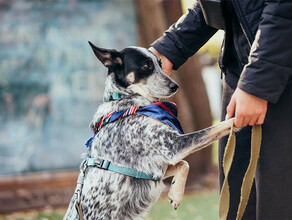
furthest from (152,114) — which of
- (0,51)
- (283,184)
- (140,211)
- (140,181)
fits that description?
(0,51)

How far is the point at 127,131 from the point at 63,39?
4.99 m

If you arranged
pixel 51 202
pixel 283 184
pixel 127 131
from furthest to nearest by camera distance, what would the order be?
pixel 51 202, pixel 127 131, pixel 283 184

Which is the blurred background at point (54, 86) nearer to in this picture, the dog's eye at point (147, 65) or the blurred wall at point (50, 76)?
the blurred wall at point (50, 76)

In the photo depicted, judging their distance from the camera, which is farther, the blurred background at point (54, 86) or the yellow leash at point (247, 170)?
the blurred background at point (54, 86)

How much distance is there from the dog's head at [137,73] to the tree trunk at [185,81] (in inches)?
171

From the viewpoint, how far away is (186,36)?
9.47 ft

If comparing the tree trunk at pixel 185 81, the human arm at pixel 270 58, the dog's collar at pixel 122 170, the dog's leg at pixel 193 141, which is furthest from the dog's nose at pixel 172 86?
the tree trunk at pixel 185 81

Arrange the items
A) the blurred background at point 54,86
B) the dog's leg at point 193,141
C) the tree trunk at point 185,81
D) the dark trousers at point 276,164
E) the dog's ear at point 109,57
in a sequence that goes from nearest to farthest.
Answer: the dark trousers at point 276,164 < the dog's leg at point 193,141 < the dog's ear at point 109,57 < the blurred background at point 54,86 < the tree trunk at point 185,81

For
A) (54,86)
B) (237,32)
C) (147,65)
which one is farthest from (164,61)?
(54,86)

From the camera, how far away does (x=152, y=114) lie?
279cm

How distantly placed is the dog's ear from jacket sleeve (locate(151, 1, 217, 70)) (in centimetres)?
34

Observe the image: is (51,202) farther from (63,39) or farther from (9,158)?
(63,39)

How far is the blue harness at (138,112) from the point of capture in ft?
9.07

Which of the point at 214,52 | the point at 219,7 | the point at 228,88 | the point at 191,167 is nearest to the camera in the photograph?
the point at 219,7
